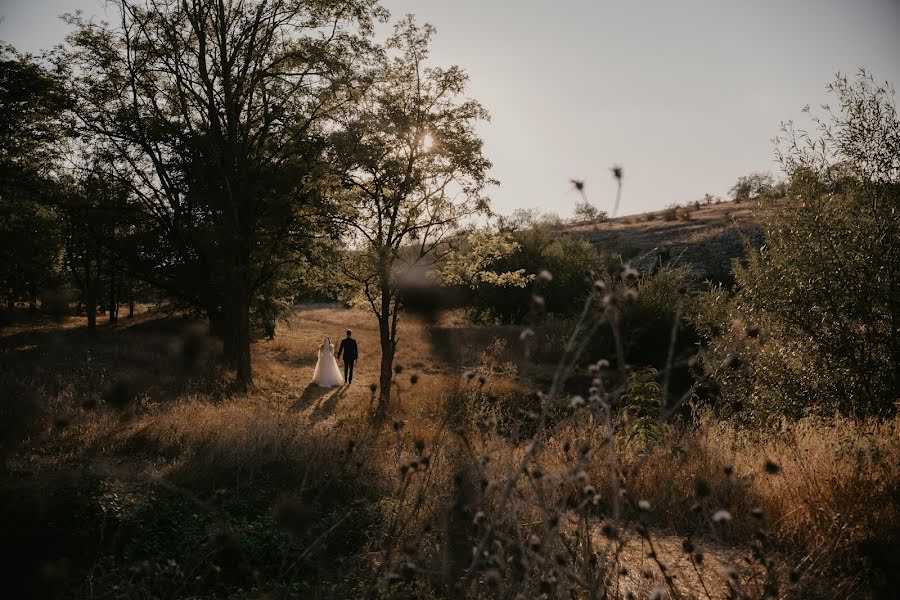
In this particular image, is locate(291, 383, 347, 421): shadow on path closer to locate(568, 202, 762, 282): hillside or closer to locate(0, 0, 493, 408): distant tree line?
locate(0, 0, 493, 408): distant tree line

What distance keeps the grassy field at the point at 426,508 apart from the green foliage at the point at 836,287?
10.4ft

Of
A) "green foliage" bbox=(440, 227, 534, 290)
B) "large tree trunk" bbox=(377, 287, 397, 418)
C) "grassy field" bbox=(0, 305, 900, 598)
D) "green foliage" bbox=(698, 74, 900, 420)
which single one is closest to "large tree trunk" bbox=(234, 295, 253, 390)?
"large tree trunk" bbox=(377, 287, 397, 418)

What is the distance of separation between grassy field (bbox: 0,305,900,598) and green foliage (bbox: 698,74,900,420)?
10.4 ft

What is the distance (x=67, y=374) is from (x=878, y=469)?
1633 cm

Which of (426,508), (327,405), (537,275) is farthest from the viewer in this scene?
(537,275)

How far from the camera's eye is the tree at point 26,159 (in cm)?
1512

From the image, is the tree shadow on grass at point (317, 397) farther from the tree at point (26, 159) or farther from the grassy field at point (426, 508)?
the tree at point (26, 159)

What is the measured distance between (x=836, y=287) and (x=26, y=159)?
24.3 metres

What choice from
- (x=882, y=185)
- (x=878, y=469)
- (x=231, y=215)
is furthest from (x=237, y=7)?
(x=878, y=469)

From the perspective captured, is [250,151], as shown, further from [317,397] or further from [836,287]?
[836,287]

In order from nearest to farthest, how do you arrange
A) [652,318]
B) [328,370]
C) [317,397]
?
1. [317,397]
2. [328,370]
3. [652,318]

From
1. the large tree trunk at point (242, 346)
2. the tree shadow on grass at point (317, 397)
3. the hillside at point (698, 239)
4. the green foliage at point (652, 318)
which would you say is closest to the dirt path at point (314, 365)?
the tree shadow on grass at point (317, 397)

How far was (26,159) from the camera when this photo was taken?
17375mm

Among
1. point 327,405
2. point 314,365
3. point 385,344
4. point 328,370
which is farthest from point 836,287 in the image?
point 314,365
